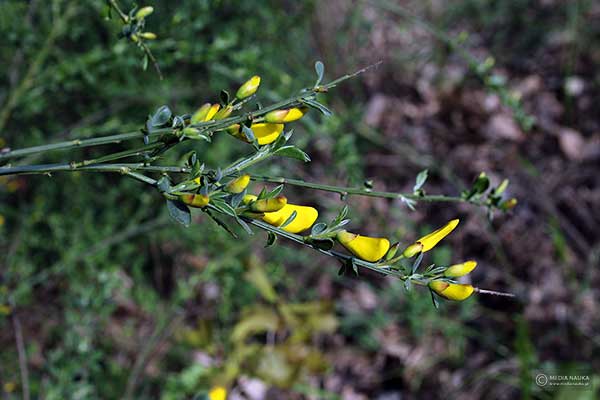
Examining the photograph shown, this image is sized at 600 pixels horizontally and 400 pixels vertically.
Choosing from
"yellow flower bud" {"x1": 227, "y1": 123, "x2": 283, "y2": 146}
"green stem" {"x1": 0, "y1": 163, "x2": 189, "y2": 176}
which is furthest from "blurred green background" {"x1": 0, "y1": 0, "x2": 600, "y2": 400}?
"green stem" {"x1": 0, "y1": 163, "x2": 189, "y2": 176}

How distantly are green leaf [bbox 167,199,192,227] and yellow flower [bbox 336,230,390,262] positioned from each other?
21 cm

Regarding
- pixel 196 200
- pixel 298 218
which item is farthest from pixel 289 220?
pixel 196 200

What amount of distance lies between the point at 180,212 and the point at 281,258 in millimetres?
1829

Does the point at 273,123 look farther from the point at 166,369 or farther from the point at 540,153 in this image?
the point at 540,153

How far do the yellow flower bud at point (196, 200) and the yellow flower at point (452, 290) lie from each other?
336 millimetres

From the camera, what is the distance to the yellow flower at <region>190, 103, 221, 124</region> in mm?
829

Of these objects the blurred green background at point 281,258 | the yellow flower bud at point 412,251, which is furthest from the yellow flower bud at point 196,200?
the blurred green background at point 281,258

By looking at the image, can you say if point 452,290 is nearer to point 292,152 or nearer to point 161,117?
point 292,152

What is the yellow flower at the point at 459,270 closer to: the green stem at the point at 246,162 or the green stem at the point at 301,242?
the green stem at the point at 301,242

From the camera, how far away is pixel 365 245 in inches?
33.5

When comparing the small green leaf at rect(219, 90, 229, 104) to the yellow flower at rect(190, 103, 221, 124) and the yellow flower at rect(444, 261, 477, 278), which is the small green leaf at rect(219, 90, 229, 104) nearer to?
the yellow flower at rect(190, 103, 221, 124)

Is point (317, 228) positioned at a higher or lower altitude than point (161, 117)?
lower

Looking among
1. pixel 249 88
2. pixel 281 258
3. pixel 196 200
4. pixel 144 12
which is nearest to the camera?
pixel 196 200

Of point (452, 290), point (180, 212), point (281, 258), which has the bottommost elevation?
point (281, 258)
